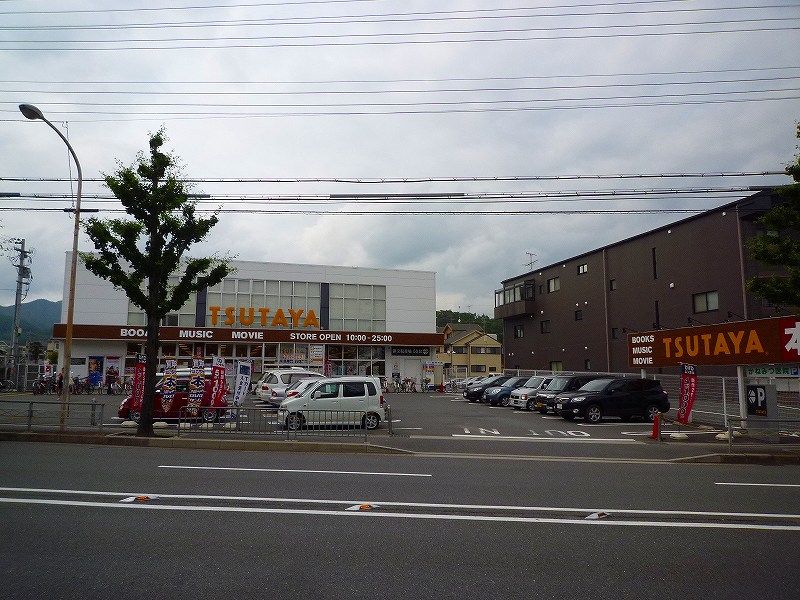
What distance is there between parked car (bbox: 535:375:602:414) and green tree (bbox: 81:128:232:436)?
15011 millimetres

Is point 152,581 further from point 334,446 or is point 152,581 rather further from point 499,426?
point 499,426

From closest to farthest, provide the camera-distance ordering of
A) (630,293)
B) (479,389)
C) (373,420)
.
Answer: (373,420), (479,389), (630,293)

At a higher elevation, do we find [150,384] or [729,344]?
[729,344]

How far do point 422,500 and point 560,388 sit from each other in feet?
60.9

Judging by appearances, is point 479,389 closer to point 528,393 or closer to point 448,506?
point 528,393

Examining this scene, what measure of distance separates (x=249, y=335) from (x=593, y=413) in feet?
84.8

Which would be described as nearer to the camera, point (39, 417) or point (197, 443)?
point (197, 443)

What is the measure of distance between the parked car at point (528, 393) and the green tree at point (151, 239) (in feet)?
55.0

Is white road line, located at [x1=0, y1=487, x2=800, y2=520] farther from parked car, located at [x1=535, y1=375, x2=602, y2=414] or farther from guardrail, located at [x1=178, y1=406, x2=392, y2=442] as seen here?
parked car, located at [x1=535, y1=375, x2=602, y2=414]

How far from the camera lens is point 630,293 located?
41.2 metres

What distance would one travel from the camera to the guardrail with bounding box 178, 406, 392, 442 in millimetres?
15648

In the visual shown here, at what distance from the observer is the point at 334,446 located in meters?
14.3

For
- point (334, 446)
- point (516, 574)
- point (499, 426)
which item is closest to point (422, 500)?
point (516, 574)

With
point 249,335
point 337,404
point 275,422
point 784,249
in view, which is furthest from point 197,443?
point 249,335
